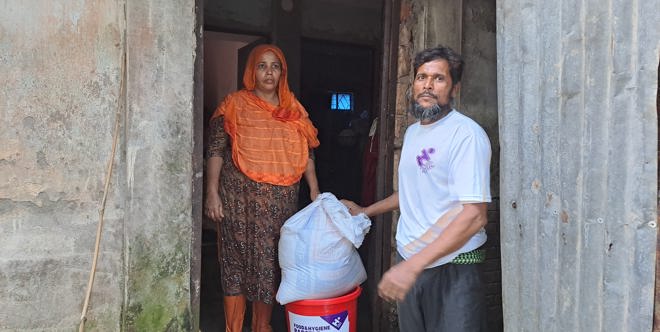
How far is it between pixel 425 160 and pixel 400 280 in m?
0.53

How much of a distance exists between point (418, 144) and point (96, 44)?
5.27 ft

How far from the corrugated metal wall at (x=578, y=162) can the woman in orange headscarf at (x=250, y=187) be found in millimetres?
1467

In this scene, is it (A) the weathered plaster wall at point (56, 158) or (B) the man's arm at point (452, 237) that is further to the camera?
(A) the weathered plaster wall at point (56, 158)

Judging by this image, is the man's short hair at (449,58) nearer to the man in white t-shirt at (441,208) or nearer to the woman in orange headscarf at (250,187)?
the man in white t-shirt at (441,208)

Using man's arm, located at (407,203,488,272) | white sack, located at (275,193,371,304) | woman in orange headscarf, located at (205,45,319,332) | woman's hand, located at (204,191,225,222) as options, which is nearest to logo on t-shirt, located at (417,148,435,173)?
man's arm, located at (407,203,488,272)

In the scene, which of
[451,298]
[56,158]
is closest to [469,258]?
[451,298]

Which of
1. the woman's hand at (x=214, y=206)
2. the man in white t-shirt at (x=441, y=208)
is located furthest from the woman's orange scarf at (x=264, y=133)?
the man in white t-shirt at (x=441, y=208)

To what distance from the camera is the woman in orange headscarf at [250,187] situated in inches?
123

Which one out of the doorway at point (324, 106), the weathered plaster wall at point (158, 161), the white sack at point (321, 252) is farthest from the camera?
the doorway at point (324, 106)

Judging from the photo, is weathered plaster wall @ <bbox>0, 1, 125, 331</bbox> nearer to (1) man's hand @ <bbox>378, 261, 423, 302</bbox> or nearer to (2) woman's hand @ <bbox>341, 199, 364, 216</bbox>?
(2) woman's hand @ <bbox>341, 199, 364, 216</bbox>

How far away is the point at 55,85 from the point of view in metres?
2.41

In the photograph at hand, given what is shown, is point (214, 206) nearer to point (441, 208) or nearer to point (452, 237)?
point (441, 208)

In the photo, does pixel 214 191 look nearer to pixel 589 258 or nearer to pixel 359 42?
pixel 589 258

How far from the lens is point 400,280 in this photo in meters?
1.84
